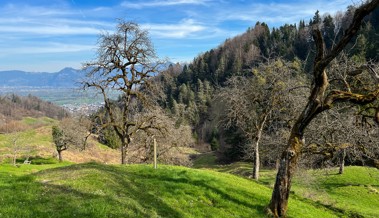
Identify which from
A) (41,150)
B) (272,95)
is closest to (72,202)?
(272,95)

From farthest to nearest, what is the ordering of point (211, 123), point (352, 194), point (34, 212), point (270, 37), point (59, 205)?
point (270, 37)
point (211, 123)
point (352, 194)
point (59, 205)
point (34, 212)

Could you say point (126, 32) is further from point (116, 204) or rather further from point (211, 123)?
point (211, 123)

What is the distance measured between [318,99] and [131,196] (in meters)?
9.52

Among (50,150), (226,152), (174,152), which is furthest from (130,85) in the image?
(50,150)

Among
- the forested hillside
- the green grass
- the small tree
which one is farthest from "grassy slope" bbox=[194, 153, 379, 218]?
the small tree

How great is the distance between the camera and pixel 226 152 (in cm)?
8850

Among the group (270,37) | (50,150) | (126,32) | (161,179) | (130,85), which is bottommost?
(50,150)

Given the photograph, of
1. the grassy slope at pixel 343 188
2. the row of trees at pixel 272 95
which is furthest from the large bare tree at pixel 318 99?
the grassy slope at pixel 343 188

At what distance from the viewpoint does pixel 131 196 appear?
48.6 feet

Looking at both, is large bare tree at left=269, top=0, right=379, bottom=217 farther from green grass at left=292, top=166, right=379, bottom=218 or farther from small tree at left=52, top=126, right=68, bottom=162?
small tree at left=52, top=126, right=68, bottom=162

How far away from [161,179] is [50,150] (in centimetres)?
8194

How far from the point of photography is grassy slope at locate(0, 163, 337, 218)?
38.9 feet

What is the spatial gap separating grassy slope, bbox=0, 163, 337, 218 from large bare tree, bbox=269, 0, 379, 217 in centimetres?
145

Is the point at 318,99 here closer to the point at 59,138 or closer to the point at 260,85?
the point at 260,85
